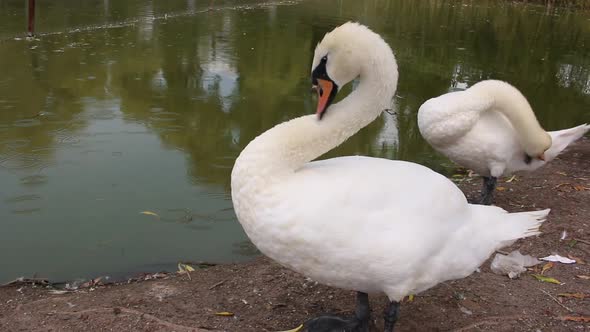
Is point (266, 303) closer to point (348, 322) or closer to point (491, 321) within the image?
point (348, 322)

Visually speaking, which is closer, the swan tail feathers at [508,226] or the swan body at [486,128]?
the swan tail feathers at [508,226]

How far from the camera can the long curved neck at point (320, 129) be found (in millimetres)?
2406

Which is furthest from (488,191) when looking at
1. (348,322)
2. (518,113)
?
(348,322)

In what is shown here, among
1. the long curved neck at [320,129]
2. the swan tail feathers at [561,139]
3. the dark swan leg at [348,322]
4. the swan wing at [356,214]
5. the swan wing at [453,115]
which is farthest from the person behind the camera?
the swan tail feathers at [561,139]

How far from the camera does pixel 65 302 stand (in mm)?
3240

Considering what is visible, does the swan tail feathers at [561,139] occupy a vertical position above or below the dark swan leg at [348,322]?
above

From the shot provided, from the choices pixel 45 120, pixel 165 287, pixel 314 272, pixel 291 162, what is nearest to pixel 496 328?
pixel 314 272

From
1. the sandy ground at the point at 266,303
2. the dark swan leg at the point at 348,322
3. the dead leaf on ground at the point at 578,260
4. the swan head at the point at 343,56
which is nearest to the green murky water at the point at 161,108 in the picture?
the sandy ground at the point at 266,303

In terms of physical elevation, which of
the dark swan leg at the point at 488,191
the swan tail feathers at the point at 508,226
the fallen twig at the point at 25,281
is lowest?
the fallen twig at the point at 25,281

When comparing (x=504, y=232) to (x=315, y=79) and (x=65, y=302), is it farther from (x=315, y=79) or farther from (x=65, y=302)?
(x=65, y=302)

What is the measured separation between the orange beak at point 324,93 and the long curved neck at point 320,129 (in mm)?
57

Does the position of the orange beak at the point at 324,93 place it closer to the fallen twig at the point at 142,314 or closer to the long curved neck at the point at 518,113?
the fallen twig at the point at 142,314

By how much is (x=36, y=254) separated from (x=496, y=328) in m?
3.03

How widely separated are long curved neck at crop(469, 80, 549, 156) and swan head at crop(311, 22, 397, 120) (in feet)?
7.39
